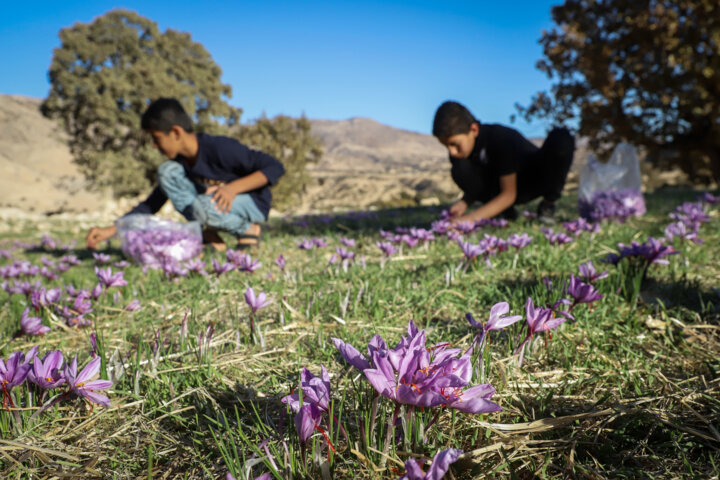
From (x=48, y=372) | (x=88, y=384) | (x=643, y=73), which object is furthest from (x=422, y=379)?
(x=643, y=73)

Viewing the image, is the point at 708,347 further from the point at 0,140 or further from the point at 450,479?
the point at 0,140

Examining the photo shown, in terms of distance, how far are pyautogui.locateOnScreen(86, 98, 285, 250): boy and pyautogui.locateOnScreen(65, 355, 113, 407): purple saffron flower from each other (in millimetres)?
3425

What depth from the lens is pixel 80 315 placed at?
2109 mm

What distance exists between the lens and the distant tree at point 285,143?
2438 cm

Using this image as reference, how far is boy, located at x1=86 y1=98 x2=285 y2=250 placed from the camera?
4410 millimetres

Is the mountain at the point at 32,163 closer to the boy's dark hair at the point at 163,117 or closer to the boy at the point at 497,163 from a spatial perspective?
the boy's dark hair at the point at 163,117

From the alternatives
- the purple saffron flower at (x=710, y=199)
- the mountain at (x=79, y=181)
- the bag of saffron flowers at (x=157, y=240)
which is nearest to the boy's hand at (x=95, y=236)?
the bag of saffron flowers at (x=157, y=240)

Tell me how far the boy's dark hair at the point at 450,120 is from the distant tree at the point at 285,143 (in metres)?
19.8

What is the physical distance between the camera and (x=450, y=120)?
4.21m

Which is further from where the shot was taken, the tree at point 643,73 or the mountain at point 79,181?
the mountain at point 79,181

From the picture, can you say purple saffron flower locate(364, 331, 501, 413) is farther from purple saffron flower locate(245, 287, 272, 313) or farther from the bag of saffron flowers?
the bag of saffron flowers

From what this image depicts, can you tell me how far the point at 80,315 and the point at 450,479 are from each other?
204 cm

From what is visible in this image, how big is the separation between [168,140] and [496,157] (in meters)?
3.72

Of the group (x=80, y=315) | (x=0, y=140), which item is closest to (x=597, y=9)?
(x=80, y=315)
